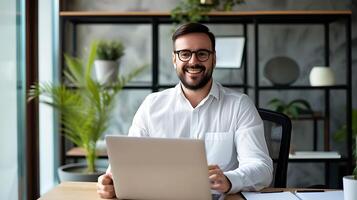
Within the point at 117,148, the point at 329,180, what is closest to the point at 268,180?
the point at 117,148

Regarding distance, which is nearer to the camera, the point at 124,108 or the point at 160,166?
the point at 160,166

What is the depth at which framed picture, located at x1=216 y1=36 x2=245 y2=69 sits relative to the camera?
11.9 feet

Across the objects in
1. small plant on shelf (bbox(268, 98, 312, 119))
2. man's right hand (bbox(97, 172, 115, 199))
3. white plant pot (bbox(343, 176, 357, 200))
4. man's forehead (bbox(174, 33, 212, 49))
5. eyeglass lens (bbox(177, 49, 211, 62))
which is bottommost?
man's right hand (bbox(97, 172, 115, 199))

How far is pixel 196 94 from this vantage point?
214cm

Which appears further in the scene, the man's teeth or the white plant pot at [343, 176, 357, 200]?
the man's teeth

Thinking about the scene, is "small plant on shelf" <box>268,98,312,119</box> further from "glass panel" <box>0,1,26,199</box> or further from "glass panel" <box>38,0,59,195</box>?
"glass panel" <box>0,1,26,199</box>

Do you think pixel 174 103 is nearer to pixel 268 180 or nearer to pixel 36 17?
pixel 268 180

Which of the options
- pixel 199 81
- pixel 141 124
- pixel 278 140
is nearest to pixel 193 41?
pixel 199 81

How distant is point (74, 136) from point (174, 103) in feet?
4.64

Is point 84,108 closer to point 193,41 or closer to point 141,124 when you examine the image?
point 141,124

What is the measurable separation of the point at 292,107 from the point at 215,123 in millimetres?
1586

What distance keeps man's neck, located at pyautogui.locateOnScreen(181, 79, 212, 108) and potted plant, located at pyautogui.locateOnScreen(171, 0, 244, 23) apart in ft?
4.27

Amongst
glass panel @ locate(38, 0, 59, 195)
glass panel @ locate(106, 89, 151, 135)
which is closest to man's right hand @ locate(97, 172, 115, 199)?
glass panel @ locate(38, 0, 59, 195)

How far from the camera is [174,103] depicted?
7.08ft
